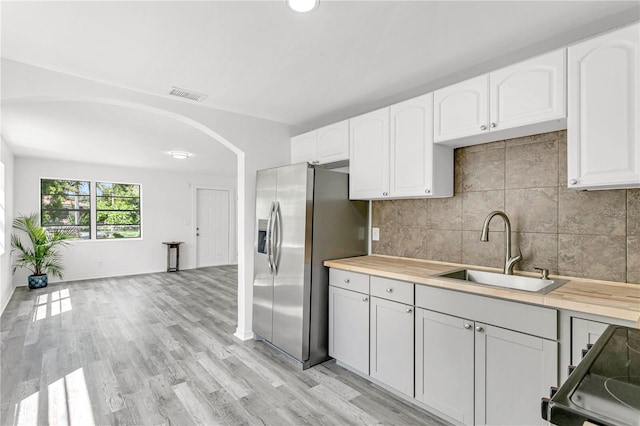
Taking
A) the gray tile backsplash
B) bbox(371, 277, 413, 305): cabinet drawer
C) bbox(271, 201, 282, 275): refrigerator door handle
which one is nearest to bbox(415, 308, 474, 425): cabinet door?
bbox(371, 277, 413, 305): cabinet drawer

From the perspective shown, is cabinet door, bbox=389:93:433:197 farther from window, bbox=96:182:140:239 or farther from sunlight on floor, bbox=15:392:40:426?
window, bbox=96:182:140:239

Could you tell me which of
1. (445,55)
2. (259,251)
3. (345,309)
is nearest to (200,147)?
(259,251)

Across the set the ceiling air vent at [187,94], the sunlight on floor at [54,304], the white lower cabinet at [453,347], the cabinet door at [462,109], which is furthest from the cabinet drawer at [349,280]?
the sunlight on floor at [54,304]

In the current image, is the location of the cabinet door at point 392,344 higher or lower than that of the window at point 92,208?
lower

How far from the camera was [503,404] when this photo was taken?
1773mm

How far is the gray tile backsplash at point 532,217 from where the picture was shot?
1898mm

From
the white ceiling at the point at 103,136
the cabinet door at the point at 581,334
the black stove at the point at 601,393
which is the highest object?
the white ceiling at the point at 103,136

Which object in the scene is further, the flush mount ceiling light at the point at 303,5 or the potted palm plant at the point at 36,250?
the potted palm plant at the point at 36,250

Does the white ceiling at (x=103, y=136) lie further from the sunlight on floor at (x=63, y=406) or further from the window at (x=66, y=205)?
the sunlight on floor at (x=63, y=406)

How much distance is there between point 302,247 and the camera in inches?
111

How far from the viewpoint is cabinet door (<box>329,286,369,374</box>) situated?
2.56m

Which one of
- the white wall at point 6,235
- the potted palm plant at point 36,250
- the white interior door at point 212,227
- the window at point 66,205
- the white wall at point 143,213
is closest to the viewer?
the white wall at point 6,235

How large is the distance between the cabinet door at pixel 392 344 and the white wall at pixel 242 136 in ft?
5.17

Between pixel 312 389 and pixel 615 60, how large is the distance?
2.77 m
